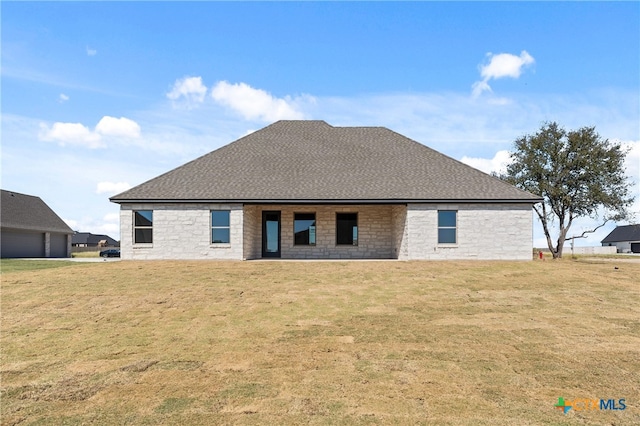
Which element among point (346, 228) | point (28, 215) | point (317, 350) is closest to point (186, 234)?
point (346, 228)

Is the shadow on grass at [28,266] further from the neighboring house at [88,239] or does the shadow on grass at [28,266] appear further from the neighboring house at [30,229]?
the neighboring house at [88,239]

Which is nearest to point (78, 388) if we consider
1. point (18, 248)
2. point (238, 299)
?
point (238, 299)

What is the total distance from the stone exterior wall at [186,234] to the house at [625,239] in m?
71.0

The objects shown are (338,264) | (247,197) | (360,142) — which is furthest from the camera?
(360,142)

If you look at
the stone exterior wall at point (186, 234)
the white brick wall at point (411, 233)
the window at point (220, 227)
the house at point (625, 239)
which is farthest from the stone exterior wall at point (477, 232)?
the house at point (625, 239)

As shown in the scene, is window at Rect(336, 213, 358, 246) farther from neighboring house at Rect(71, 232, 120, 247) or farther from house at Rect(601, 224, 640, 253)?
neighboring house at Rect(71, 232, 120, 247)

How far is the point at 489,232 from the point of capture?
70.0 ft

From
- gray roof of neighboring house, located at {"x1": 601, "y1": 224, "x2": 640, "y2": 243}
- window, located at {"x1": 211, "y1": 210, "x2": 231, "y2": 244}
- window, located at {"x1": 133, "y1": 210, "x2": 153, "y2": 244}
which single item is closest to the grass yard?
window, located at {"x1": 211, "y1": 210, "x2": 231, "y2": 244}

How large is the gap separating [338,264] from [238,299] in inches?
280

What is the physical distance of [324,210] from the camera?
918 inches

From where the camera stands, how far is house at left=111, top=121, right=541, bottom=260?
2123 cm

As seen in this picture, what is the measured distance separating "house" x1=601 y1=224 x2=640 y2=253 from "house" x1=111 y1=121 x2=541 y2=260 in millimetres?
61080

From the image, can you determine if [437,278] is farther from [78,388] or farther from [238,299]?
[78,388]

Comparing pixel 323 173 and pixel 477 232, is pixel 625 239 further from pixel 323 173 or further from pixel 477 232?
pixel 323 173
